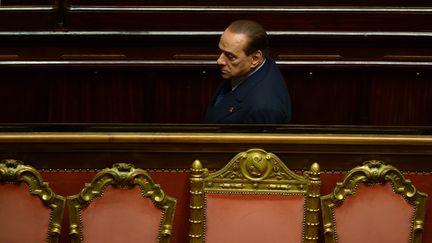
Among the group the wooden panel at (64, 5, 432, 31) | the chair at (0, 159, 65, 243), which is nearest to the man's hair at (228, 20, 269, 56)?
the chair at (0, 159, 65, 243)

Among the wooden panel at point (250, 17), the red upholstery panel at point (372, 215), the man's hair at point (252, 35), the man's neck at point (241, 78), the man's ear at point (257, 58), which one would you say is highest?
the wooden panel at point (250, 17)

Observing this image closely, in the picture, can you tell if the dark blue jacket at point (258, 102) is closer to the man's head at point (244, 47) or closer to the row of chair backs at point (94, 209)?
the man's head at point (244, 47)

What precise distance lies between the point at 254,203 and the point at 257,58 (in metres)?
0.44

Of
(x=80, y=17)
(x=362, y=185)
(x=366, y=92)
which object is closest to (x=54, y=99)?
(x=80, y=17)

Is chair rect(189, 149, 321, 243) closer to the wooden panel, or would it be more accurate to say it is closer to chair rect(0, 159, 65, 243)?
chair rect(0, 159, 65, 243)

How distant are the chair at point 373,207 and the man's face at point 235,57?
43 cm

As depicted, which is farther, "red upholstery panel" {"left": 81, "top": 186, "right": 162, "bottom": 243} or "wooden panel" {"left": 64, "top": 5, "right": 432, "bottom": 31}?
"wooden panel" {"left": 64, "top": 5, "right": 432, "bottom": 31}

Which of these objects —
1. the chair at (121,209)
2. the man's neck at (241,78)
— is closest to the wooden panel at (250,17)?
the man's neck at (241,78)

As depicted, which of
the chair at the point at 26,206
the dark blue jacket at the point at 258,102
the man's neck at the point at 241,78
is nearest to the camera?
the chair at the point at 26,206

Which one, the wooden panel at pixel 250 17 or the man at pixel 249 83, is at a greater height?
the wooden panel at pixel 250 17

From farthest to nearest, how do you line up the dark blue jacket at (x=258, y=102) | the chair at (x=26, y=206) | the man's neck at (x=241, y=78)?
the man's neck at (x=241, y=78), the dark blue jacket at (x=258, y=102), the chair at (x=26, y=206)

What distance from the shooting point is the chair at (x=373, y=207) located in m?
1.24

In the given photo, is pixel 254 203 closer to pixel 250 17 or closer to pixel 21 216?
pixel 21 216

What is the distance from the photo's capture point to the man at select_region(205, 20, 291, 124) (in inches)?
58.7
